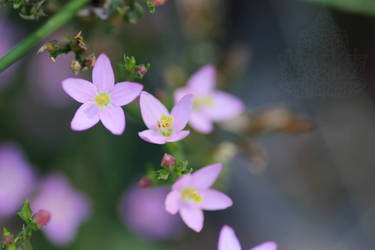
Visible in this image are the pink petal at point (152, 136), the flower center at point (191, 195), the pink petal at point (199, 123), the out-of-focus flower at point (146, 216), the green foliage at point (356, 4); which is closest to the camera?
the pink petal at point (152, 136)

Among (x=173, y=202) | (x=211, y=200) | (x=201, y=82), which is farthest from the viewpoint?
(x=201, y=82)

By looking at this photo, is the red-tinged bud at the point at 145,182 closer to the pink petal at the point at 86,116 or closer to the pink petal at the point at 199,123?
the pink petal at the point at 86,116

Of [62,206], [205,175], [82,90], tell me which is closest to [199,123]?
[205,175]

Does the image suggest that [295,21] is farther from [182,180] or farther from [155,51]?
[182,180]

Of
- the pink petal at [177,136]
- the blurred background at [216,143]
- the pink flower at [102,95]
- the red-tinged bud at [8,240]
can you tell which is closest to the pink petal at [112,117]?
the pink flower at [102,95]

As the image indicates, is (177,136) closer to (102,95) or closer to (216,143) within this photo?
(102,95)

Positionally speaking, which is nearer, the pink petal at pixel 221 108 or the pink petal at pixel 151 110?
the pink petal at pixel 151 110

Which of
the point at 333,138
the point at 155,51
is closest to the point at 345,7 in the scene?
the point at 333,138
